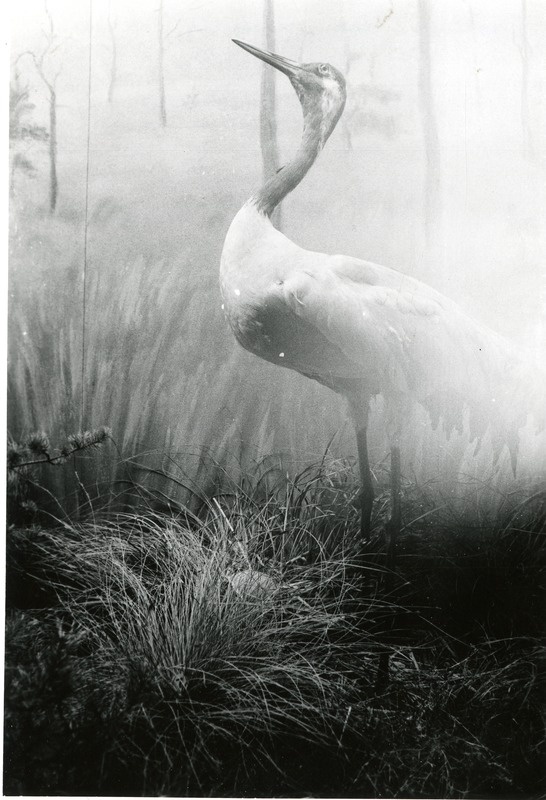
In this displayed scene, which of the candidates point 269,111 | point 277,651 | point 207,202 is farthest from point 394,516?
point 269,111

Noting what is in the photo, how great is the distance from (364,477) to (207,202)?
1.15 metres

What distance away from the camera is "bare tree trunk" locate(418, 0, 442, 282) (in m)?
2.46

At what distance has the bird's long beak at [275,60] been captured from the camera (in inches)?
96.3

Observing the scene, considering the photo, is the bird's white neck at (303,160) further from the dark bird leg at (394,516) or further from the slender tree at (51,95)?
the dark bird leg at (394,516)

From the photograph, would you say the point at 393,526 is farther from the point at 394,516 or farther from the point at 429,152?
the point at 429,152

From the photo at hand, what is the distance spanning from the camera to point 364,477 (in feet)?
7.89

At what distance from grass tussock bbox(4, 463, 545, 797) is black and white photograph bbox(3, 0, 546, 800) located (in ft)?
0.04

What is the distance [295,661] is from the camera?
7.39 feet

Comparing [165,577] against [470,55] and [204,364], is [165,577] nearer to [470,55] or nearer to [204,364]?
[204,364]

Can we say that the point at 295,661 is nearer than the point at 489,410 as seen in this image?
Yes

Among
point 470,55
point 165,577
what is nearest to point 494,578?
point 165,577

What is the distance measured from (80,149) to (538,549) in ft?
7.21

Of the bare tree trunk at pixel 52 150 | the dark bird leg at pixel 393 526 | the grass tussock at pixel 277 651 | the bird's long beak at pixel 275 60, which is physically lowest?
the grass tussock at pixel 277 651

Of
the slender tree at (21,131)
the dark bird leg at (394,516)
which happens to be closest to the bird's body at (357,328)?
the dark bird leg at (394,516)
